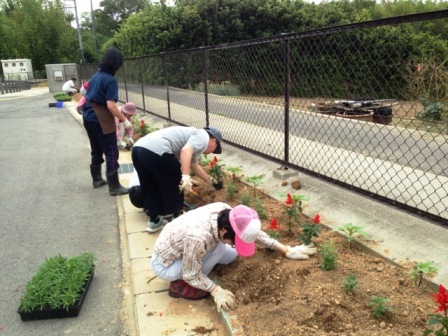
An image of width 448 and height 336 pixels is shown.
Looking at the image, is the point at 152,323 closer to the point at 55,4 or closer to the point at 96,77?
the point at 96,77

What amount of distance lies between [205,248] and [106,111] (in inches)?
125

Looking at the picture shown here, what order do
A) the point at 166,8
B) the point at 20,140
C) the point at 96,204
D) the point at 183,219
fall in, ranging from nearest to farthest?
the point at 183,219 → the point at 96,204 → the point at 20,140 → the point at 166,8

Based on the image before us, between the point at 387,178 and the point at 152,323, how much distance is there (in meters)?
2.70

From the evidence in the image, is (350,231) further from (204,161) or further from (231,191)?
(204,161)

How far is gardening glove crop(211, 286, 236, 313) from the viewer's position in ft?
8.63

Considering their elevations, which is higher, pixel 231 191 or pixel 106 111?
pixel 106 111

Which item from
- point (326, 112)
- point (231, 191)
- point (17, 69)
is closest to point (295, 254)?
point (231, 191)

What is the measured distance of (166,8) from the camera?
19.9 metres

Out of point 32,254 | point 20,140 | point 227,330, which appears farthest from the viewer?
point 20,140

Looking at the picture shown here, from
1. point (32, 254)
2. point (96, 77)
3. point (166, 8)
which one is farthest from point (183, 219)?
point (166, 8)

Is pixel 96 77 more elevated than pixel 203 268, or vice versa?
pixel 96 77

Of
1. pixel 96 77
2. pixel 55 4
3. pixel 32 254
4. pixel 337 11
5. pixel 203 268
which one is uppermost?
pixel 55 4

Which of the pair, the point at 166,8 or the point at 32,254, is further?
the point at 166,8

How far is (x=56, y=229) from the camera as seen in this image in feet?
14.5
